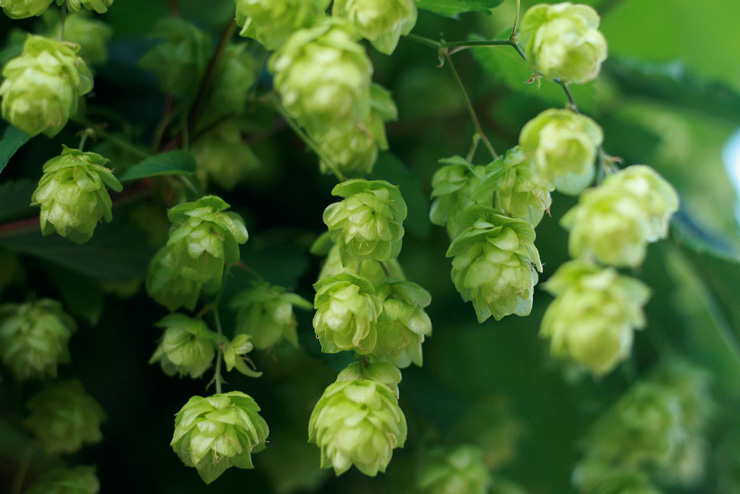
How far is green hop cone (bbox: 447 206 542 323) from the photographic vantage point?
21.5 inches

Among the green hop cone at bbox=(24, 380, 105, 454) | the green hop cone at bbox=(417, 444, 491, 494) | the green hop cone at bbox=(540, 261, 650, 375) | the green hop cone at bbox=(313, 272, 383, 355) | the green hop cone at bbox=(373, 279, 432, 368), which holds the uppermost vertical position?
the green hop cone at bbox=(540, 261, 650, 375)

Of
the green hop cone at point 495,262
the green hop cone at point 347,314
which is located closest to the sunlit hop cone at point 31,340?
the green hop cone at point 347,314

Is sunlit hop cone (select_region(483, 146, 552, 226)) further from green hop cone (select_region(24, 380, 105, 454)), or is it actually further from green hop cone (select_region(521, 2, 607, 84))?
green hop cone (select_region(24, 380, 105, 454))

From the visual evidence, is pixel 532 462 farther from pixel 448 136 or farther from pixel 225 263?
pixel 225 263

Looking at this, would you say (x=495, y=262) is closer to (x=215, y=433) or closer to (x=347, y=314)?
(x=347, y=314)

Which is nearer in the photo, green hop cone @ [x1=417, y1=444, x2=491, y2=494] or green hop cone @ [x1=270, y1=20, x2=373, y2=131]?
green hop cone @ [x1=270, y1=20, x2=373, y2=131]

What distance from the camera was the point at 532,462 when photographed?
1138 mm

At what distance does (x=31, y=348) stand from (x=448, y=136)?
67 centimetres

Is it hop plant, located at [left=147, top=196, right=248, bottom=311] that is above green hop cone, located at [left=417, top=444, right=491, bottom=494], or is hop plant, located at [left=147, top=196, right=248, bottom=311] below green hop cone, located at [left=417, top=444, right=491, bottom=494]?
above

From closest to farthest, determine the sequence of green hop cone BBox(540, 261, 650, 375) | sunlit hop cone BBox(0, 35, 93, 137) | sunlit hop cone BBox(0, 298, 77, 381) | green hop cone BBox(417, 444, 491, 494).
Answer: green hop cone BBox(540, 261, 650, 375)
sunlit hop cone BBox(0, 35, 93, 137)
sunlit hop cone BBox(0, 298, 77, 381)
green hop cone BBox(417, 444, 491, 494)

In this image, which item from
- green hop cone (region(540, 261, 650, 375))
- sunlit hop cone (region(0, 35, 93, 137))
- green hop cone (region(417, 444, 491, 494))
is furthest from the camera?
green hop cone (region(417, 444, 491, 494))

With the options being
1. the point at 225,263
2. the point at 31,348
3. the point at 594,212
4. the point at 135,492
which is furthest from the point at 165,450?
the point at 594,212

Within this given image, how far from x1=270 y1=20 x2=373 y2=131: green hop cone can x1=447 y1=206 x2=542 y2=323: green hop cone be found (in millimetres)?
155

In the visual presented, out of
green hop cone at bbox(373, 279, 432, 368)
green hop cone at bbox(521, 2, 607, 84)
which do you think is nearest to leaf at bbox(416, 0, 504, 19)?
green hop cone at bbox(521, 2, 607, 84)
